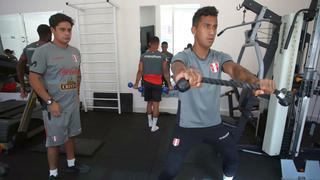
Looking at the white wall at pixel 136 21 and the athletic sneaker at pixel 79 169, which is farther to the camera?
the white wall at pixel 136 21

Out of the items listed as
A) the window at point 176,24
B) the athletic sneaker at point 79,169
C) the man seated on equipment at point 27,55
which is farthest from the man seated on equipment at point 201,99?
the window at point 176,24

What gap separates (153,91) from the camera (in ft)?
Answer: 11.8

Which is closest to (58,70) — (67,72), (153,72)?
(67,72)

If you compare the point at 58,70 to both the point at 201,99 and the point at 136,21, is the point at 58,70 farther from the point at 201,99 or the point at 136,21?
the point at 136,21

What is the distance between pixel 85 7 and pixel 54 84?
9.96ft

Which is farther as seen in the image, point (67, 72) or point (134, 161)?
point (134, 161)

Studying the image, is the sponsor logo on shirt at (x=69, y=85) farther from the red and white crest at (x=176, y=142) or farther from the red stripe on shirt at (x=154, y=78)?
the red stripe on shirt at (x=154, y=78)

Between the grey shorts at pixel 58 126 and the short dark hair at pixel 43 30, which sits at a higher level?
the short dark hair at pixel 43 30

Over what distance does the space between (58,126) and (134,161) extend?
1.07 metres

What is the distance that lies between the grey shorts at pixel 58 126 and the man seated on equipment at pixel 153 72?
5.37 ft

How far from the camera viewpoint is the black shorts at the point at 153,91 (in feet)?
11.8

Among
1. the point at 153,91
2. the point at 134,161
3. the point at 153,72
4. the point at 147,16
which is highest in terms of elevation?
the point at 147,16

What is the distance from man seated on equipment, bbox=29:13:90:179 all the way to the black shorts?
1598 millimetres

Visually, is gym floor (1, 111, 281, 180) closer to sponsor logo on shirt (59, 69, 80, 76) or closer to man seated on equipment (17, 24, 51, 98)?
man seated on equipment (17, 24, 51, 98)
